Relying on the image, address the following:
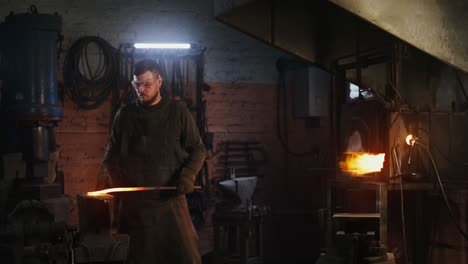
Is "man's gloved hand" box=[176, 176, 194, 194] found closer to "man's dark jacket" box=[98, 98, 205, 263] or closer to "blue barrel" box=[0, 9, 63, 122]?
"man's dark jacket" box=[98, 98, 205, 263]

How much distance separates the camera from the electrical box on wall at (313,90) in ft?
24.6

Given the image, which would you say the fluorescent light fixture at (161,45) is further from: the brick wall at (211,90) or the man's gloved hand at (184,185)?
the man's gloved hand at (184,185)

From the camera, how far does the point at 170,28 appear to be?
24.6ft

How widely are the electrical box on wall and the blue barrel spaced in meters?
2.99

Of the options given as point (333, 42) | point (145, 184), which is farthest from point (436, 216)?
point (145, 184)

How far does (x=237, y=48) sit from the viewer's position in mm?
7805

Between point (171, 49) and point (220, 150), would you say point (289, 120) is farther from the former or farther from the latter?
point (171, 49)

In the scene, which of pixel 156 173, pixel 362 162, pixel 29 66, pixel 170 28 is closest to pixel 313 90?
pixel 170 28

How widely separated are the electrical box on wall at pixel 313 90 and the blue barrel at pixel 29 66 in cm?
299

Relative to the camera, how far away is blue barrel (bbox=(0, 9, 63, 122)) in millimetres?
6121

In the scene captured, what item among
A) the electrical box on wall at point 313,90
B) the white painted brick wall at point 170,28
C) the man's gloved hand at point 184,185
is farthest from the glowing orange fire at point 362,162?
the white painted brick wall at point 170,28

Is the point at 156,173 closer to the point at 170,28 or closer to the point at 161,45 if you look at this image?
the point at 161,45

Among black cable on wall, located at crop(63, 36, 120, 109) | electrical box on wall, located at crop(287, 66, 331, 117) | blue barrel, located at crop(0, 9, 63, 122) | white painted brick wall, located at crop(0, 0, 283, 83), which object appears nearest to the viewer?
blue barrel, located at crop(0, 9, 63, 122)

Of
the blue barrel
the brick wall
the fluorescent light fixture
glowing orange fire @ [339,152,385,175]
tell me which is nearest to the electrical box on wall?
the brick wall
